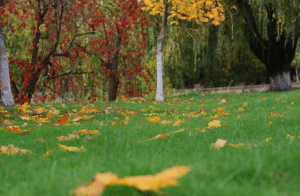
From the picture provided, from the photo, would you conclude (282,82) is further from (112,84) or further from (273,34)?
(112,84)

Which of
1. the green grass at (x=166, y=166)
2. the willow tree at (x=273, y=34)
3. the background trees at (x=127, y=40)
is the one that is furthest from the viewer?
the willow tree at (x=273, y=34)

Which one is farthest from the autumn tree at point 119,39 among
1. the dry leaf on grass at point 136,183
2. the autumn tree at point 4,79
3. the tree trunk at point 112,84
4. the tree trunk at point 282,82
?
the dry leaf on grass at point 136,183

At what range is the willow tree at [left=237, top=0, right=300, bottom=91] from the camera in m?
11.5

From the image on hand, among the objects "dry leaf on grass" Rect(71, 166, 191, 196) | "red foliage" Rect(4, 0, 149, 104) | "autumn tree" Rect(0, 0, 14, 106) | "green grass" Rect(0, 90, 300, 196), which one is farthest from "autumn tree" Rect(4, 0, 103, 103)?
"dry leaf on grass" Rect(71, 166, 191, 196)

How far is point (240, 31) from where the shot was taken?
13180 millimetres

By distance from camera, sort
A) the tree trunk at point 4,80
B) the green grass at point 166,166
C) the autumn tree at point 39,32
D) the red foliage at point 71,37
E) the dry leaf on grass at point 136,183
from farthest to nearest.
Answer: the red foliage at point 71,37
the autumn tree at point 39,32
the tree trunk at point 4,80
the green grass at point 166,166
the dry leaf on grass at point 136,183

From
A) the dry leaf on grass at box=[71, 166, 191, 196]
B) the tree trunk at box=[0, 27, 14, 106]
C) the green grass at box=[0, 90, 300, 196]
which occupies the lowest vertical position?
the green grass at box=[0, 90, 300, 196]

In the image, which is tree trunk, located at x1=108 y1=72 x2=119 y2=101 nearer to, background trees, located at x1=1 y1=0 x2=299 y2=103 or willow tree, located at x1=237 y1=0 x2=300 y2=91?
background trees, located at x1=1 y1=0 x2=299 y2=103

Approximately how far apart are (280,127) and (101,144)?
2192 mm

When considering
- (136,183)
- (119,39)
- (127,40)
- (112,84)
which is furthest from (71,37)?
(136,183)

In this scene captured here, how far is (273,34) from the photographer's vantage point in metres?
13.1

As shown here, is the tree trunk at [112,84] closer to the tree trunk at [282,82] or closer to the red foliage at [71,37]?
the red foliage at [71,37]

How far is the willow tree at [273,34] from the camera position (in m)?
11.5

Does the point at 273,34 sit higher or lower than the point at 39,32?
higher
